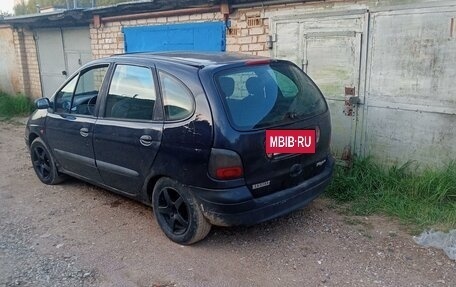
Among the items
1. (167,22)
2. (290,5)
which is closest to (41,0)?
(167,22)

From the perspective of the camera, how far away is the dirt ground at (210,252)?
3066 mm

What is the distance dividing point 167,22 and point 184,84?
168 inches

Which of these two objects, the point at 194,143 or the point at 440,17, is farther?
the point at 440,17

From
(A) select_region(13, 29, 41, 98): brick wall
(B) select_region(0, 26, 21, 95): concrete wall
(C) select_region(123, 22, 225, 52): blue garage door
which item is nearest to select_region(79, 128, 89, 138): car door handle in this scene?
(C) select_region(123, 22, 225, 52): blue garage door

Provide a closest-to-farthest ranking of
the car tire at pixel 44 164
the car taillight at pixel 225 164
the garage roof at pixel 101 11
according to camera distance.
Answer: the car taillight at pixel 225 164, the car tire at pixel 44 164, the garage roof at pixel 101 11

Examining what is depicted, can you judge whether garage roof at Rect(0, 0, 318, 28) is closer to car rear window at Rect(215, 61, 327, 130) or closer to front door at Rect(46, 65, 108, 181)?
car rear window at Rect(215, 61, 327, 130)

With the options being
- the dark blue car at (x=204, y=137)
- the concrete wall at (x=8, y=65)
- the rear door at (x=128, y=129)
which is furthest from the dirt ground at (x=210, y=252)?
the concrete wall at (x=8, y=65)

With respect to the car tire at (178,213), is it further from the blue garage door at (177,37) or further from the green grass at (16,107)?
the green grass at (16,107)

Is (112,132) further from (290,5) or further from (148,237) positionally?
(290,5)

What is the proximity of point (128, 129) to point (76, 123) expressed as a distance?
94 cm

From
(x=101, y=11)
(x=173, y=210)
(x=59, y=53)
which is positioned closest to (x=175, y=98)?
→ (x=173, y=210)

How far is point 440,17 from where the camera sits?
13.4ft

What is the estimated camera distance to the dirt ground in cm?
307

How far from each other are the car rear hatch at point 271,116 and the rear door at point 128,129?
71 cm
